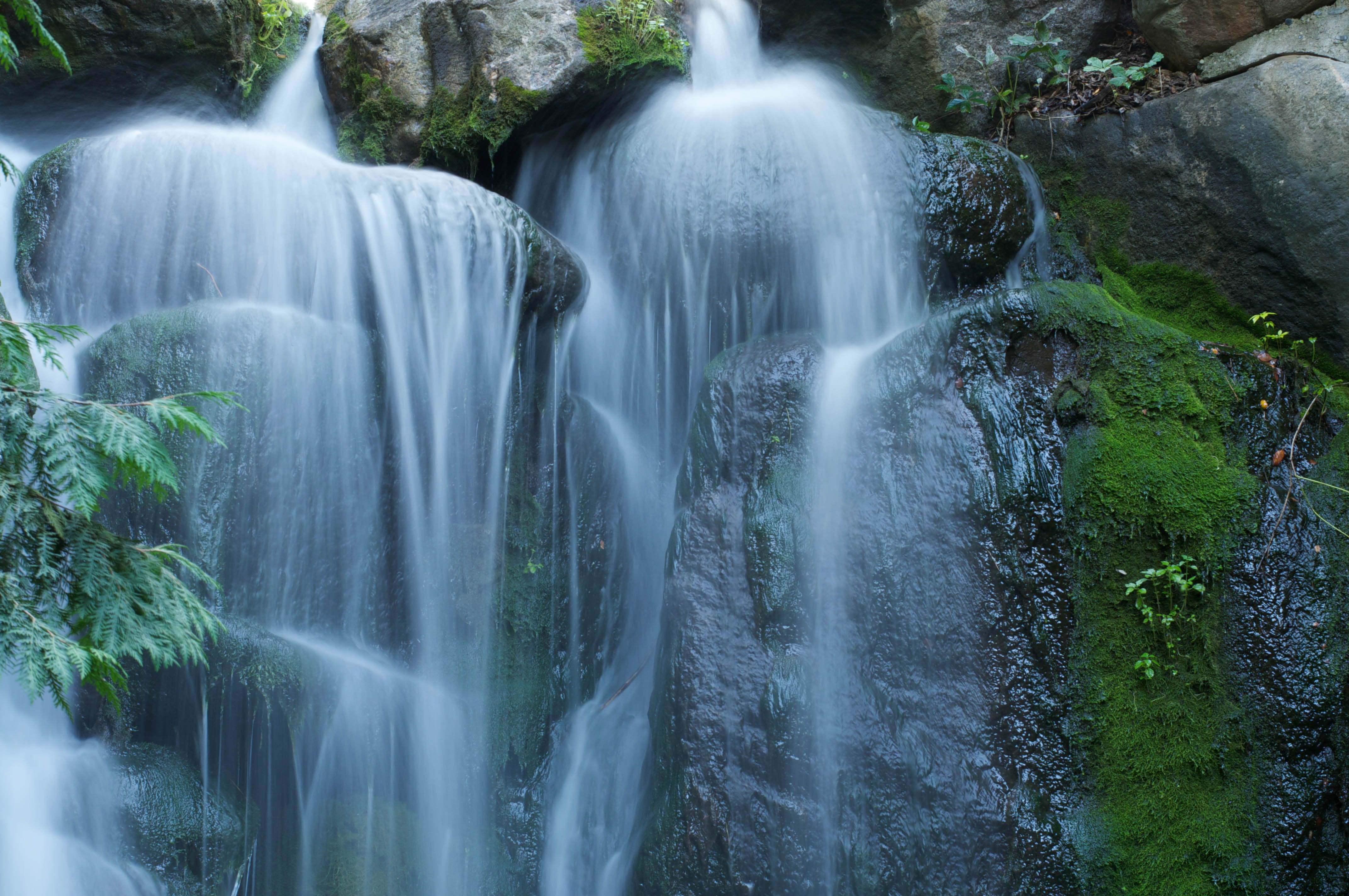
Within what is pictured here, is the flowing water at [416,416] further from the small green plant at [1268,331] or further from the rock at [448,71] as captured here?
the small green plant at [1268,331]

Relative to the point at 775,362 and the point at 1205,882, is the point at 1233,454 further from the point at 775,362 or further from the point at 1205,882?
the point at 775,362

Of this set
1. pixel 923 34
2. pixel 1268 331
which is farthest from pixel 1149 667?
pixel 923 34

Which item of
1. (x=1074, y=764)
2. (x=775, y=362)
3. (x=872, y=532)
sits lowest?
(x=1074, y=764)

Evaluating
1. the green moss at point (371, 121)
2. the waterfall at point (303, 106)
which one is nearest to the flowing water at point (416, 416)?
the green moss at point (371, 121)

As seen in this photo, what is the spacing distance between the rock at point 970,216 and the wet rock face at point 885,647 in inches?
44.1

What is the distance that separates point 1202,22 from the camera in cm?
479

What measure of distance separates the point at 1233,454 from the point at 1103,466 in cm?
56

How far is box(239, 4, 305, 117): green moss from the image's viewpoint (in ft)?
19.7

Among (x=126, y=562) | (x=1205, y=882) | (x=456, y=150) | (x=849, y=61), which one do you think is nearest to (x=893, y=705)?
(x=1205, y=882)

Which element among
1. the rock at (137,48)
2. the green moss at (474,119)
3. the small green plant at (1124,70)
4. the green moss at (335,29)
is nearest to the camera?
the small green plant at (1124,70)

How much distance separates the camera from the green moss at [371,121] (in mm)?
5754

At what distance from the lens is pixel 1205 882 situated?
9.50 feet

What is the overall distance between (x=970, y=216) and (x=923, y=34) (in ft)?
7.20

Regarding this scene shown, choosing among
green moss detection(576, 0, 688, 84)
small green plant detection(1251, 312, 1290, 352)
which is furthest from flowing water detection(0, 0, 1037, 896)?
small green plant detection(1251, 312, 1290, 352)
